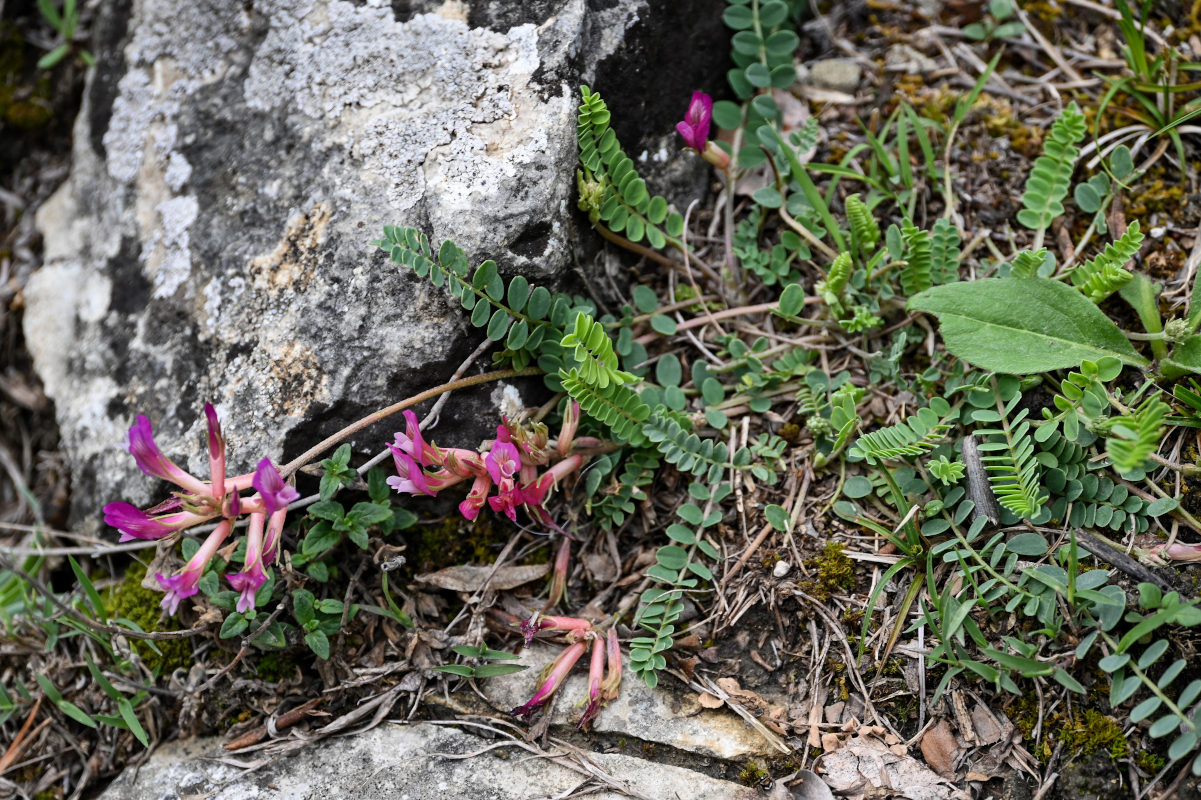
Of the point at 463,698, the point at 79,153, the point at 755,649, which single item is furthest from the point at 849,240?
the point at 79,153

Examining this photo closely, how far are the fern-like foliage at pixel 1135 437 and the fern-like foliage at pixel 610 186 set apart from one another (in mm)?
1522

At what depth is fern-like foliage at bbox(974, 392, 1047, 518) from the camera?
2252mm

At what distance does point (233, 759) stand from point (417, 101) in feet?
7.34

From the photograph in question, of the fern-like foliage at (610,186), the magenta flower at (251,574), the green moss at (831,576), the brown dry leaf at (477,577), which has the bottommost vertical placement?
the green moss at (831,576)

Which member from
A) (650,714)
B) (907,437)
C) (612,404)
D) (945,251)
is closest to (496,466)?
(612,404)

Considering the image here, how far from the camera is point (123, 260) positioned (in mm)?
3129

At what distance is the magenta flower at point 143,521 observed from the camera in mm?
2271

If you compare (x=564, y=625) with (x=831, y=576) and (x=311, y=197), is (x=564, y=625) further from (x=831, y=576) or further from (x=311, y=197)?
(x=311, y=197)

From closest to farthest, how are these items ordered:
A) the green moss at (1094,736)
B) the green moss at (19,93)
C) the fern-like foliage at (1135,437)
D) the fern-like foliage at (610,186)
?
the fern-like foliage at (1135,437), the green moss at (1094,736), the fern-like foliage at (610,186), the green moss at (19,93)

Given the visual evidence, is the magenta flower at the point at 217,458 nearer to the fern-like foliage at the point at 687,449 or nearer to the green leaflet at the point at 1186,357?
the fern-like foliage at the point at 687,449

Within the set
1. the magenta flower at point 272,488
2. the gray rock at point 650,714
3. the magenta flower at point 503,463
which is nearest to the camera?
the magenta flower at point 272,488

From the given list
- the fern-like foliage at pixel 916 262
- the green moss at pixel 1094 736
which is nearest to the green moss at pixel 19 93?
the fern-like foliage at pixel 916 262

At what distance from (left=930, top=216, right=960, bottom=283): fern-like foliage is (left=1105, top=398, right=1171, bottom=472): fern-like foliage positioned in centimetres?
75

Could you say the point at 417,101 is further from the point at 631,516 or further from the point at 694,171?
the point at 631,516
